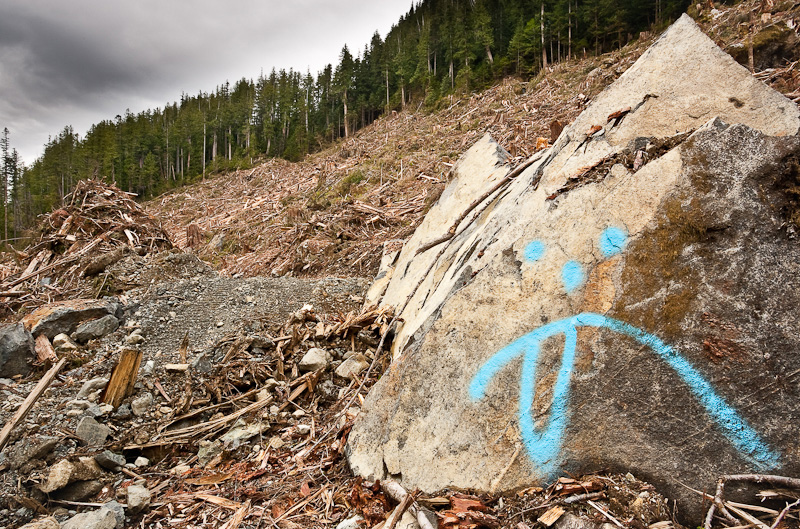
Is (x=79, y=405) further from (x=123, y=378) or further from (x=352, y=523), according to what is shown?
(x=352, y=523)

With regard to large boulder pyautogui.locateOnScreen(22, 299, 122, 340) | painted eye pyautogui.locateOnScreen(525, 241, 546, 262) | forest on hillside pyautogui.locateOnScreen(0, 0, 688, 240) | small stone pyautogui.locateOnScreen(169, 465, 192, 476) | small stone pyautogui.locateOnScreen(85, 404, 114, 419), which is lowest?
small stone pyautogui.locateOnScreen(169, 465, 192, 476)

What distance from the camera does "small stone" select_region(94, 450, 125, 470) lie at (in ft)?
11.6

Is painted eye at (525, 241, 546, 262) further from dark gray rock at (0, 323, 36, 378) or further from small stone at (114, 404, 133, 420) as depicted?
dark gray rock at (0, 323, 36, 378)

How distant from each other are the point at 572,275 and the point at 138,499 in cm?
367

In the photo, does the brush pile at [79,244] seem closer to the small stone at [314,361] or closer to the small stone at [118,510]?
the small stone at [314,361]

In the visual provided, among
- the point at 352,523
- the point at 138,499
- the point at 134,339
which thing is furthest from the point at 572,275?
the point at 134,339

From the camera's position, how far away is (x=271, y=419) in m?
4.06

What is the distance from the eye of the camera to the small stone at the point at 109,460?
3.53 m

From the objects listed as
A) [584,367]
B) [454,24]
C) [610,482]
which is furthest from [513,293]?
[454,24]

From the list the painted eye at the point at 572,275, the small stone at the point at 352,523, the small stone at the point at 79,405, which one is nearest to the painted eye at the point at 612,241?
the painted eye at the point at 572,275

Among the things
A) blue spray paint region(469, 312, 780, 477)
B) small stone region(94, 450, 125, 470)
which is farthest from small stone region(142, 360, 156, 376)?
blue spray paint region(469, 312, 780, 477)

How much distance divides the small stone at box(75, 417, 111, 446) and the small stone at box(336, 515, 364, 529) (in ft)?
8.50

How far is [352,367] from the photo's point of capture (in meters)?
4.46

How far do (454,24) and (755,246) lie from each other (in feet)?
163
